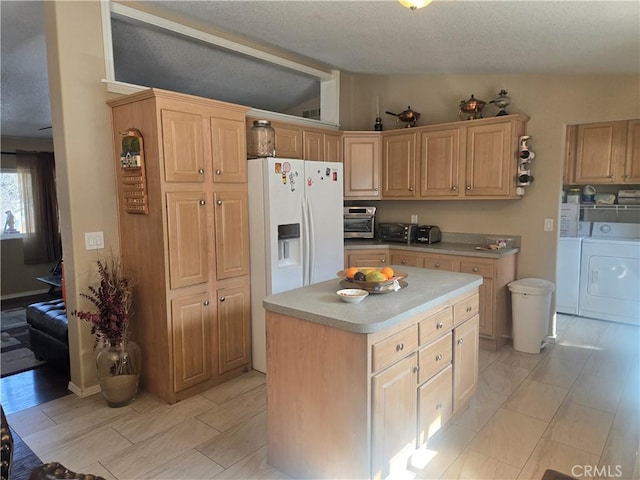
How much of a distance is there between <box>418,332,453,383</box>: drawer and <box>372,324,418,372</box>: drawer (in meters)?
0.12

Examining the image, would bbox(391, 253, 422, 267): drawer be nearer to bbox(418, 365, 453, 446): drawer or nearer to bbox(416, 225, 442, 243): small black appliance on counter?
bbox(416, 225, 442, 243): small black appliance on counter

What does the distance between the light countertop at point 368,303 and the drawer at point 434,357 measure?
235 mm

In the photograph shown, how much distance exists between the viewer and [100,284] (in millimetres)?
3004

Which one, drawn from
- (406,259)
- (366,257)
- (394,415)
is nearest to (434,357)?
(394,415)

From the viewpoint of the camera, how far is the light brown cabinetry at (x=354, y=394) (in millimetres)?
1850

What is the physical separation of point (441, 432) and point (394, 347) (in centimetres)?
95

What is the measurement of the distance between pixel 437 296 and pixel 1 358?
3.93m

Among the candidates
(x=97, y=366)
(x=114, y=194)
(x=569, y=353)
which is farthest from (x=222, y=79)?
(x=569, y=353)

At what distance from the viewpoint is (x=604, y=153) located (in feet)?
15.1

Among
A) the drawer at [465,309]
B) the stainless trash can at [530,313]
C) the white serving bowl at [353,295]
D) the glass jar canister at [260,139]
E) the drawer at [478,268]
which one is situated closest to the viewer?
the white serving bowl at [353,295]

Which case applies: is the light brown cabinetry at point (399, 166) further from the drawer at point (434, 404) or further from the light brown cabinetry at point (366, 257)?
the drawer at point (434, 404)

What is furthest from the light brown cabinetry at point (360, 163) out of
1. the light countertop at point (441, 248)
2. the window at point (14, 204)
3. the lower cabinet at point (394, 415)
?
the window at point (14, 204)

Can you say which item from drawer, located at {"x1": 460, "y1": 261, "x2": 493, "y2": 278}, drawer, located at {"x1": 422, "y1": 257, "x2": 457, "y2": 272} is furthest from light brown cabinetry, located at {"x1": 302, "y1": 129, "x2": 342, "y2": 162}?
drawer, located at {"x1": 460, "y1": 261, "x2": 493, "y2": 278}

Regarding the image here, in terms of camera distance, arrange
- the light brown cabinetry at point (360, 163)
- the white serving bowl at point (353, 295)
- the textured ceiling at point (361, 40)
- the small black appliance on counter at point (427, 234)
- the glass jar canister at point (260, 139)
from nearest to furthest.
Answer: the white serving bowl at point (353, 295) → the textured ceiling at point (361, 40) → the glass jar canister at point (260, 139) → the small black appliance on counter at point (427, 234) → the light brown cabinetry at point (360, 163)
